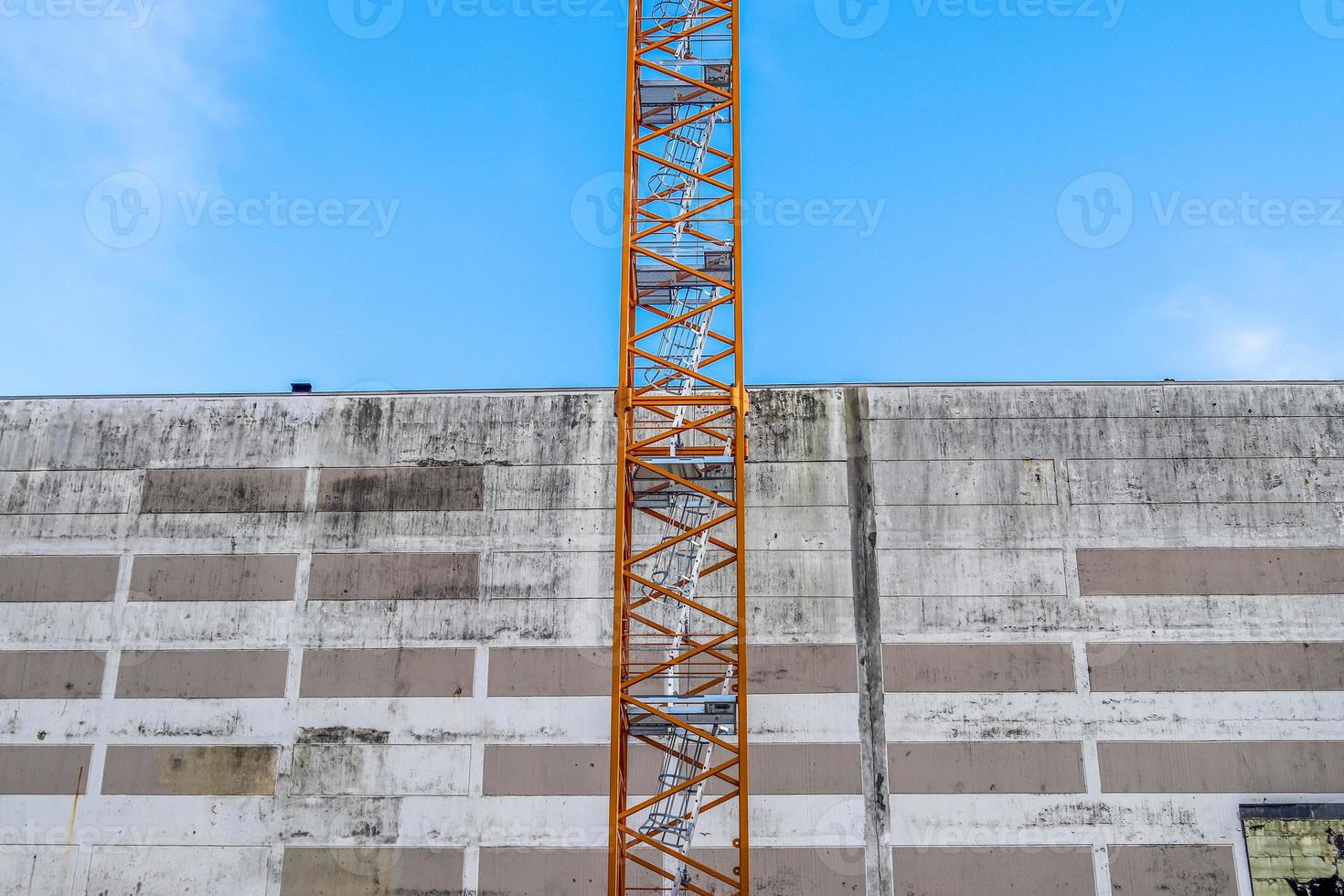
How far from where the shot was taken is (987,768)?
26703mm

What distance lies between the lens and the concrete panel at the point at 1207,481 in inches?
1136

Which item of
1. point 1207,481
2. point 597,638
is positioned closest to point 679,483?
point 597,638

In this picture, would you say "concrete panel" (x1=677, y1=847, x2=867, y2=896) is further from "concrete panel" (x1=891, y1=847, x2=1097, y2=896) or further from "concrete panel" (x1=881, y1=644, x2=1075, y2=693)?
"concrete panel" (x1=881, y1=644, x2=1075, y2=693)

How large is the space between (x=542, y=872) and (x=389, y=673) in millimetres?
6276

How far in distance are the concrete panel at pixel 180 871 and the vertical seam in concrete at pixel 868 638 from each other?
1486 cm

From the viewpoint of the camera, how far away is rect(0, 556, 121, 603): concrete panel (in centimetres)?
2900

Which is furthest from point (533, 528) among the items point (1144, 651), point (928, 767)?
point (1144, 651)

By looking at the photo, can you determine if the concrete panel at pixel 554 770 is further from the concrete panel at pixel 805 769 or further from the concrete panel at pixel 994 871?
the concrete panel at pixel 994 871

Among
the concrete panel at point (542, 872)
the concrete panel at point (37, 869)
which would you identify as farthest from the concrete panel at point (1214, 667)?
the concrete panel at point (37, 869)

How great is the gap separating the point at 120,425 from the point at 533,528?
40.2ft

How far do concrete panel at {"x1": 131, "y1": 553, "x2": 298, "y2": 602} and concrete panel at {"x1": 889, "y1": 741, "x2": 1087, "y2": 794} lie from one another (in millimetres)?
16399

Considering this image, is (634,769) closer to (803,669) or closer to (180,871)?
(803,669)

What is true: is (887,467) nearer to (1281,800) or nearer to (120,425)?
(1281,800)

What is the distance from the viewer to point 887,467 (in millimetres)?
29156
